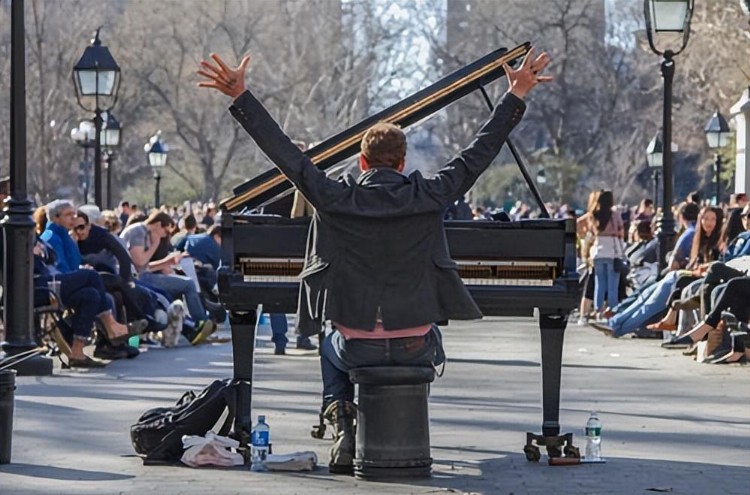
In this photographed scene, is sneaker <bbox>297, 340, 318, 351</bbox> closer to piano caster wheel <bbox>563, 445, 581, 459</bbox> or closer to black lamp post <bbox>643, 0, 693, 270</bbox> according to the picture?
black lamp post <bbox>643, 0, 693, 270</bbox>

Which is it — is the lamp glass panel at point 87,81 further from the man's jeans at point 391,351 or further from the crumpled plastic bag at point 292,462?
the man's jeans at point 391,351

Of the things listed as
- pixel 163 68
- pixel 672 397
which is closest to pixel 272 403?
pixel 672 397

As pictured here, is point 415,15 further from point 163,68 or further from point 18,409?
point 18,409

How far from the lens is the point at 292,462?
36.2 ft

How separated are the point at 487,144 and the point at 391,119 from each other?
258 cm

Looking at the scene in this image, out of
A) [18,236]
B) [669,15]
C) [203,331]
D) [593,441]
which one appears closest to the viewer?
[593,441]

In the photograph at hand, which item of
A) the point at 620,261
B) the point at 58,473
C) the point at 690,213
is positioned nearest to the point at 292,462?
the point at 58,473

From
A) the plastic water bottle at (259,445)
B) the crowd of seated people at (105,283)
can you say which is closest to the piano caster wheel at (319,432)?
the plastic water bottle at (259,445)

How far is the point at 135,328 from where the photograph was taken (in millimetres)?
19734

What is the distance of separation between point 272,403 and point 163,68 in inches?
2864

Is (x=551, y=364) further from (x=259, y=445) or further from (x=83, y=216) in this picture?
(x=83, y=216)

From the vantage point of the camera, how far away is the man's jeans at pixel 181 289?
22.9 metres

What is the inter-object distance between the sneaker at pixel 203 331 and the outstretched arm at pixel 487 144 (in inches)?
472

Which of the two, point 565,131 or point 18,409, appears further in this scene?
point 565,131
